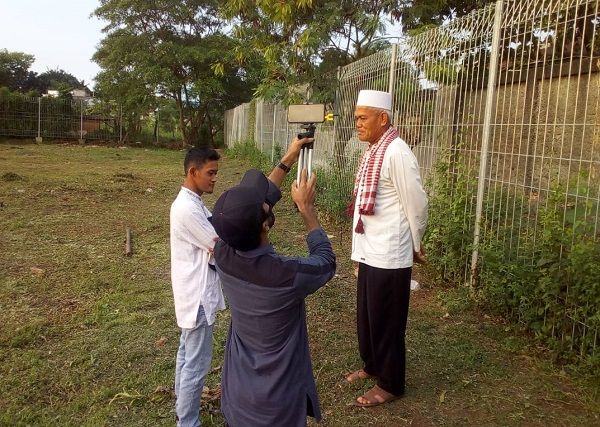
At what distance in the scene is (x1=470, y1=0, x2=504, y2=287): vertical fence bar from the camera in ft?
13.7

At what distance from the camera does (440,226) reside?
4.89 meters

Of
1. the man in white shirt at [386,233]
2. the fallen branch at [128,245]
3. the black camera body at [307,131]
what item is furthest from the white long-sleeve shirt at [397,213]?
the fallen branch at [128,245]

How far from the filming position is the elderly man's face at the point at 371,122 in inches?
118

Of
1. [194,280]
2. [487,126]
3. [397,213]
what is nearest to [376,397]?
[397,213]

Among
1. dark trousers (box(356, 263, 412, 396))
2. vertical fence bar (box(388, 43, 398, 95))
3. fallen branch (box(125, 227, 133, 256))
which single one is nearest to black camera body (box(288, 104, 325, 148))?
dark trousers (box(356, 263, 412, 396))

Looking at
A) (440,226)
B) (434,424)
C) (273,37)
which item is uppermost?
(273,37)

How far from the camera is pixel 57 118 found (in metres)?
26.4

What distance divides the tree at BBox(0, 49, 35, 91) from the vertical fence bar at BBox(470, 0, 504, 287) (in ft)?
122

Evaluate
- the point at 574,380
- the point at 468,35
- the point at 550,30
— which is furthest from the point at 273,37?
the point at 574,380

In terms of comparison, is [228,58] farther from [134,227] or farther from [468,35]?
[468,35]

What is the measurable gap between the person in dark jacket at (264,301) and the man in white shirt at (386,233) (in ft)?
3.34

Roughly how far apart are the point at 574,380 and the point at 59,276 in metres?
4.78

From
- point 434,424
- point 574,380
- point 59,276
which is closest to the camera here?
point 434,424

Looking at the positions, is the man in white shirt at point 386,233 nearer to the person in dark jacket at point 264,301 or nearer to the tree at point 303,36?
the person in dark jacket at point 264,301
